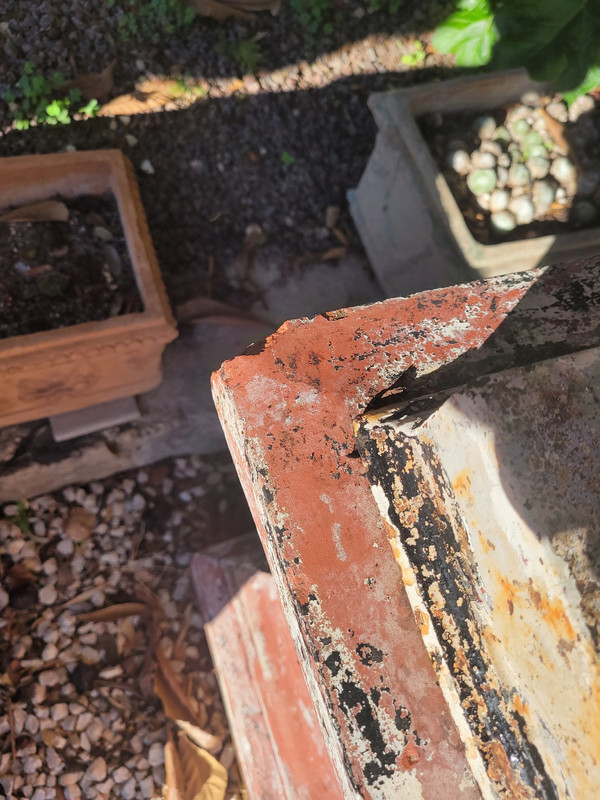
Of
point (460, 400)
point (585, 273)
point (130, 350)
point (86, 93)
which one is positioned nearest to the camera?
point (460, 400)

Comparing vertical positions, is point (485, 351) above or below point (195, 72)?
below

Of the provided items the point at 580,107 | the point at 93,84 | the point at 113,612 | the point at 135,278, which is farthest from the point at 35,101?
the point at 580,107

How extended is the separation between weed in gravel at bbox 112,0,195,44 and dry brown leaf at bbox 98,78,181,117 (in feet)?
0.58

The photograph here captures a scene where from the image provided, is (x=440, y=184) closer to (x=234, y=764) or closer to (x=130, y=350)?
(x=130, y=350)

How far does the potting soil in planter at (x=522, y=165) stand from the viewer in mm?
2080

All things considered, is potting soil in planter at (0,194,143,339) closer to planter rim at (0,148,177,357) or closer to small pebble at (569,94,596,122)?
planter rim at (0,148,177,357)

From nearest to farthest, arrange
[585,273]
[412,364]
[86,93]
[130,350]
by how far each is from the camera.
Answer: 1. [412,364]
2. [585,273]
3. [130,350]
4. [86,93]

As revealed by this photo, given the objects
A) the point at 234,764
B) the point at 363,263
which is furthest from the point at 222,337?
the point at 234,764

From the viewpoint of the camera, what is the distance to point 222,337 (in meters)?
2.20

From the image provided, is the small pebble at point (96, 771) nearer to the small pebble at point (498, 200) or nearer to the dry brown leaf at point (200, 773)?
the dry brown leaf at point (200, 773)

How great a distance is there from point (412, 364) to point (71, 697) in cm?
165

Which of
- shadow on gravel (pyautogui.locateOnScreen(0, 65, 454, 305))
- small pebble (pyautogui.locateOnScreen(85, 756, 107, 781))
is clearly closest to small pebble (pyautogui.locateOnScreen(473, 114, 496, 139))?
shadow on gravel (pyautogui.locateOnScreen(0, 65, 454, 305))

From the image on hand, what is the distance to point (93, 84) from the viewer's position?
2.13m

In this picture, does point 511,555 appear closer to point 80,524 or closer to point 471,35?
point 80,524
